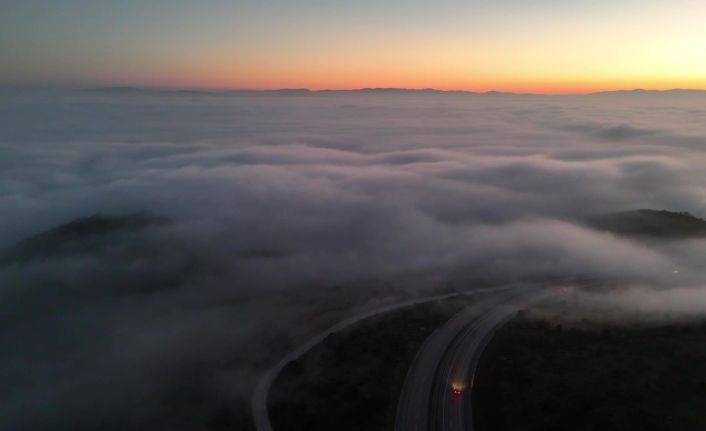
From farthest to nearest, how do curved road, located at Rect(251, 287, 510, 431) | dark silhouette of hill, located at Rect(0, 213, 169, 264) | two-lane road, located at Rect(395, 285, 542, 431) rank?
dark silhouette of hill, located at Rect(0, 213, 169, 264), curved road, located at Rect(251, 287, 510, 431), two-lane road, located at Rect(395, 285, 542, 431)

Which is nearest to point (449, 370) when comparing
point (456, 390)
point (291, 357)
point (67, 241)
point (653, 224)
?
point (456, 390)

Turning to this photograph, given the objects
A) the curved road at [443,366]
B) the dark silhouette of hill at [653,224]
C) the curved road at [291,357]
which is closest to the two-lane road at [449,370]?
the curved road at [443,366]

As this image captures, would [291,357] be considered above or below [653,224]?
below

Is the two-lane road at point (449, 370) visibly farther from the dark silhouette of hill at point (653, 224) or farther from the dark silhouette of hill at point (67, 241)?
the dark silhouette of hill at point (67, 241)

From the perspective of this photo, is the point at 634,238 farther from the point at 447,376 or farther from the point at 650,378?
the point at 447,376

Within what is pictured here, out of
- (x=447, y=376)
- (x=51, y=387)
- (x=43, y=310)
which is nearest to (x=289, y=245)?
(x=43, y=310)

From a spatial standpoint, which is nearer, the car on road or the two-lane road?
the two-lane road

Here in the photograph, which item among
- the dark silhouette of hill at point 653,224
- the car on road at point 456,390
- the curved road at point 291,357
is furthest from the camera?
the dark silhouette of hill at point 653,224

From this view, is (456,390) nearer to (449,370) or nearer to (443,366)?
(449,370)

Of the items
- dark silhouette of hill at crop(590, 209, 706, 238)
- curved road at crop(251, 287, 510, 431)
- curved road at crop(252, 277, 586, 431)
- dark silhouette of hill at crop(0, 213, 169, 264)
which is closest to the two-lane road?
curved road at crop(252, 277, 586, 431)

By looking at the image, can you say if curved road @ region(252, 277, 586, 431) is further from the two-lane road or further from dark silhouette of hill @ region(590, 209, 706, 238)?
dark silhouette of hill @ region(590, 209, 706, 238)

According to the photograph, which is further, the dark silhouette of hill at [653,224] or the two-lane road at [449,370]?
the dark silhouette of hill at [653,224]
